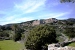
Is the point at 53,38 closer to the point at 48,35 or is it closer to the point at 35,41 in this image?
the point at 48,35

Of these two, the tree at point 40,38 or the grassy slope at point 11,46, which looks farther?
the grassy slope at point 11,46

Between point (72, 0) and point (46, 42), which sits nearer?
point (72, 0)

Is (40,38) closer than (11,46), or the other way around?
(40,38)

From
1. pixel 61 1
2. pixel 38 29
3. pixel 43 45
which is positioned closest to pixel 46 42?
pixel 43 45

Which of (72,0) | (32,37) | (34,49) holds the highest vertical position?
→ (72,0)

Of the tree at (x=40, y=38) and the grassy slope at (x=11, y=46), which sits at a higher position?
the tree at (x=40, y=38)

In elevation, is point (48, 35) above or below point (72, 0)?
below

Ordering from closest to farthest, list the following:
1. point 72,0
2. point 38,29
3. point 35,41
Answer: point 72,0
point 35,41
point 38,29

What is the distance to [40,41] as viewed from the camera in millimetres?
41406

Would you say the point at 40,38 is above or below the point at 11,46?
above

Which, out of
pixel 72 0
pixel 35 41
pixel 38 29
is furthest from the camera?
pixel 38 29

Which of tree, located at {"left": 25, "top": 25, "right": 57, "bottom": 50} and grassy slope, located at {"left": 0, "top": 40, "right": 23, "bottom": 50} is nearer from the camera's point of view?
tree, located at {"left": 25, "top": 25, "right": 57, "bottom": 50}

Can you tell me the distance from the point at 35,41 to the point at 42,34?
2313mm

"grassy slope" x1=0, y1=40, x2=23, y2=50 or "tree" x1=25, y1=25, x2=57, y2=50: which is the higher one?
"tree" x1=25, y1=25, x2=57, y2=50
